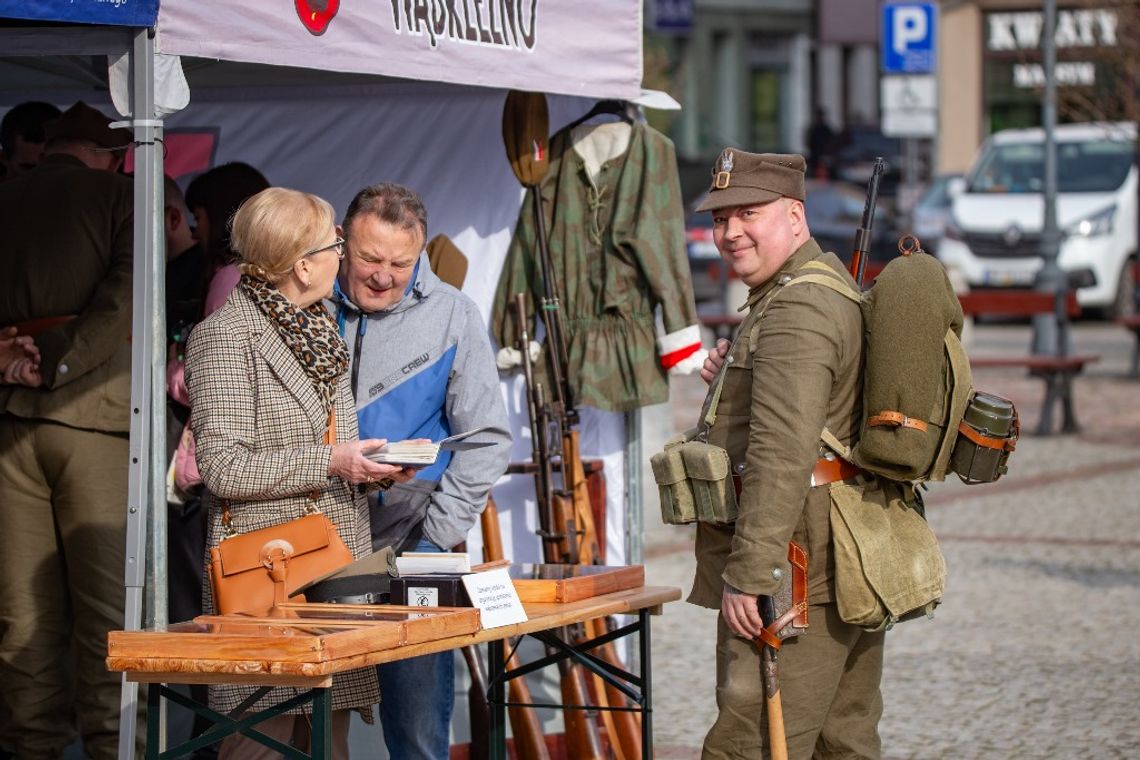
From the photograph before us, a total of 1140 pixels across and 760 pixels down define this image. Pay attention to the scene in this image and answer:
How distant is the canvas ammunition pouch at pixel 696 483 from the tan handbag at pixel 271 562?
30.1 inches

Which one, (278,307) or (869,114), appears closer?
(278,307)

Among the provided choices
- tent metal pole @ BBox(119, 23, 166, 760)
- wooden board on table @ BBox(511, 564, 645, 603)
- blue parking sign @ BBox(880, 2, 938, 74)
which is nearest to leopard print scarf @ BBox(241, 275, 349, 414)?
tent metal pole @ BBox(119, 23, 166, 760)

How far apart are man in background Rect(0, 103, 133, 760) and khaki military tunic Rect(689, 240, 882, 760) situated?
1940mm

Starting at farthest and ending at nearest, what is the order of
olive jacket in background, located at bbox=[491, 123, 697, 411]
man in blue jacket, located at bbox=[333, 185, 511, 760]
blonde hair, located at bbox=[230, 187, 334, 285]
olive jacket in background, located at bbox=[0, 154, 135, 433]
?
1. olive jacket in background, located at bbox=[491, 123, 697, 411]
2. olive jacket in background, located at bbox=[0, 154, 135, 433]
3. man in blue jacket, located at bbox=[333, 185, 511, 760]
4. blonde hair, located at bbox=[230, 187, 334, 285]

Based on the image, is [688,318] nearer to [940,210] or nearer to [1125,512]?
[1125,512]

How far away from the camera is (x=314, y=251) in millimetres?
4434

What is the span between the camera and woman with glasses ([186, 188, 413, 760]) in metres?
4.32

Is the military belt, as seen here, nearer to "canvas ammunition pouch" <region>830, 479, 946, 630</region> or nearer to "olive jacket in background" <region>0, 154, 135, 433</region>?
"canvas ammunition pouch" <region>830, 479, 946, 630</region>

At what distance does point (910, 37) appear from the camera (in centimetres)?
1884

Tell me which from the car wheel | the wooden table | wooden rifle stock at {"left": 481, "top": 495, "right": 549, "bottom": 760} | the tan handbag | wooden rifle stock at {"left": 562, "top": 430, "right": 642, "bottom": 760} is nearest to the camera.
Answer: the wooden table

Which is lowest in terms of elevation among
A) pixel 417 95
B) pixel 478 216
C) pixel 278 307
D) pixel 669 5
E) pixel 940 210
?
pixel 278 307

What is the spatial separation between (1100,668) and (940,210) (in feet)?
60.9

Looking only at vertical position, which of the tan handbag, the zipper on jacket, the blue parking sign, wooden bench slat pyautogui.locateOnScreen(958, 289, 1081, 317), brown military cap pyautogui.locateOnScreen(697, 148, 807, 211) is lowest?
the tan handbag

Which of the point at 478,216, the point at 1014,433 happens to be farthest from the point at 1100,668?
the point at 1014,433
